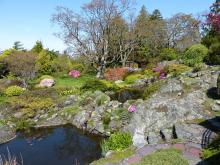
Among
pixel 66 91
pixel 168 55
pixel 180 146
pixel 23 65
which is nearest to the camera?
pixel 180 146

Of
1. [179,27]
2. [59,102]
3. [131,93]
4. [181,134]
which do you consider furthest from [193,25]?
[181,134]

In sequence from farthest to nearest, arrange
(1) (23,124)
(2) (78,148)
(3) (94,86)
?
(3) (94,86) → (1) (23,124) → (2) (78,148)

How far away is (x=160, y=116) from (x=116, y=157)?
11.2ft

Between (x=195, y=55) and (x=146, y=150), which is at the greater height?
(x=195, y=55)

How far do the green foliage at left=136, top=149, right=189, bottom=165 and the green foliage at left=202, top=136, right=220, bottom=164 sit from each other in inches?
28.8

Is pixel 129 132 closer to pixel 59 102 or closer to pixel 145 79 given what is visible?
pixel 59 102

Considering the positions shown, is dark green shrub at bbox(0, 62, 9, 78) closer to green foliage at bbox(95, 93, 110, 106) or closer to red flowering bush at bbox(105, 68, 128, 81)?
red flowering bush at bbox(105, 68, 128, 81)

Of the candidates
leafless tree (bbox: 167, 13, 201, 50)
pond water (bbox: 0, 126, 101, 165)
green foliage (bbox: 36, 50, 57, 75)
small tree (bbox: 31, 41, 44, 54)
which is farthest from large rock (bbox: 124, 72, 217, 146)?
leafless tree (bbox: 167, 13, 201, 50)

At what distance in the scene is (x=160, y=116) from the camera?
13.1 metres

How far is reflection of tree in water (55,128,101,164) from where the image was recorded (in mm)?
13143

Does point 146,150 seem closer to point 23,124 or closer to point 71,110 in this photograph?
point 71,110

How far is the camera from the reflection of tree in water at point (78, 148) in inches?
517

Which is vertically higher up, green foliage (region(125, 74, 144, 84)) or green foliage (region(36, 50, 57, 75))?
green foliage (region(36, 50, 57, 75))

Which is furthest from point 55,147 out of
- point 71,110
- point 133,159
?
point 133,159
